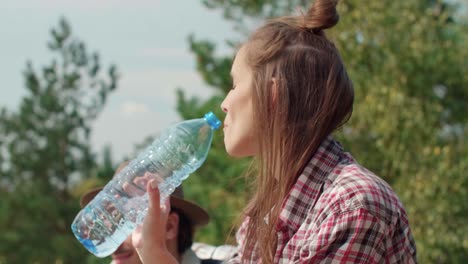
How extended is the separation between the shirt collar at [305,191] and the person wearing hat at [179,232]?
4.30ft

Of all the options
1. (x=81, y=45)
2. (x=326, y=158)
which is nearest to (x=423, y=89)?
(x=326, y=158)

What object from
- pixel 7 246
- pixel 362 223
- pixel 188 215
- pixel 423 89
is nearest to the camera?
pixel 362 223

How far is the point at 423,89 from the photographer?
20.3ft

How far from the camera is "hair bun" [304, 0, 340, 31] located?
2160mm

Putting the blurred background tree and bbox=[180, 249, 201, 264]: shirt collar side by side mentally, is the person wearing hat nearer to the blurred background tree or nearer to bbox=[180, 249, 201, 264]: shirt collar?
bbox=[180, 249, 201, 264]: shirt collar

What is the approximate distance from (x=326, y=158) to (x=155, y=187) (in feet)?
1.28

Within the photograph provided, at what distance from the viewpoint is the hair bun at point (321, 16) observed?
216 cm

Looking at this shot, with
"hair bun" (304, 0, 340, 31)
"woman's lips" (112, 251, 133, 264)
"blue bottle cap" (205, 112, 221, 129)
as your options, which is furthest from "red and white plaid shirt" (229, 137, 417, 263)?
"woman's lips" (112, 251, 133, 264)

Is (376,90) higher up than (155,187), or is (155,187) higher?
(155,187)

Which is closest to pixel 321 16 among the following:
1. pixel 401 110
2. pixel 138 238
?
pixel 138 238

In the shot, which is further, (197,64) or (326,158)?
(197,64)

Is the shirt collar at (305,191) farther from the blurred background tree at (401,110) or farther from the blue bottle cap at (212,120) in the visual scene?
the blurred background tree at (401,110)

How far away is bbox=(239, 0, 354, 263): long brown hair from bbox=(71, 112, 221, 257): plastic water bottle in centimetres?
55

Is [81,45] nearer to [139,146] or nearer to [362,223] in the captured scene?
[139,146]
